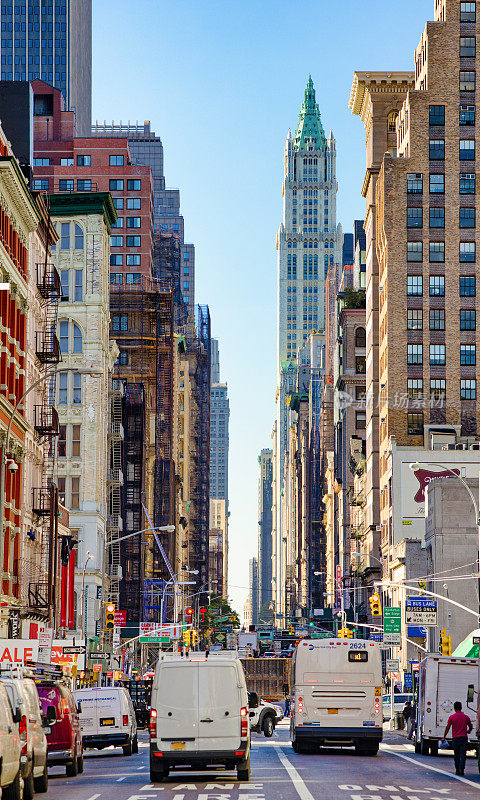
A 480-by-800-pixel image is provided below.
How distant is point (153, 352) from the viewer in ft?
507

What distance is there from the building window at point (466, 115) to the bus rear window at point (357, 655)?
312ft

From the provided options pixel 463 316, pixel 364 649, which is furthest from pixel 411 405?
pixel 364 649

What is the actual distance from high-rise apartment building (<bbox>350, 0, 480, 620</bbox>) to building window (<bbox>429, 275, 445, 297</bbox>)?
9 cm

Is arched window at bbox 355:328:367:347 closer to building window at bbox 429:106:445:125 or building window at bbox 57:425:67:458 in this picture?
building window at bbox 429:106:445:125

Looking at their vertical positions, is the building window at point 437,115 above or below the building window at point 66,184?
above

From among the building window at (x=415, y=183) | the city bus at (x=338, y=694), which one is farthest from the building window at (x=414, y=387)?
the city bus at (x=338, y=694)

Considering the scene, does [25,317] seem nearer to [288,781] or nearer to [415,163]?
[288,781]

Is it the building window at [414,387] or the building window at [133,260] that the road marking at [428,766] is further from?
the building window at [133,260]

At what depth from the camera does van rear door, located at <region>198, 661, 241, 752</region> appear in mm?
26969

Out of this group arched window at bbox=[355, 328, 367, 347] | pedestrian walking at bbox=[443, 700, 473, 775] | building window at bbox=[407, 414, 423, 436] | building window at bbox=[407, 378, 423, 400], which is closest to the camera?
pedestrian walking at bbox=[443, 700, 473, 775]

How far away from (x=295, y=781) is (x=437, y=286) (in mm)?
101296

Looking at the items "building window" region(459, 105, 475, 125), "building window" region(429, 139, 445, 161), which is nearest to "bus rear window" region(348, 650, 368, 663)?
"building window" region(429, 139, 445, 161)

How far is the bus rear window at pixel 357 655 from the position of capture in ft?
125

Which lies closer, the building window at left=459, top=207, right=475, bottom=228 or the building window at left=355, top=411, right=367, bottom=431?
the building window at left=459, top=207, right=475, bottom=228
